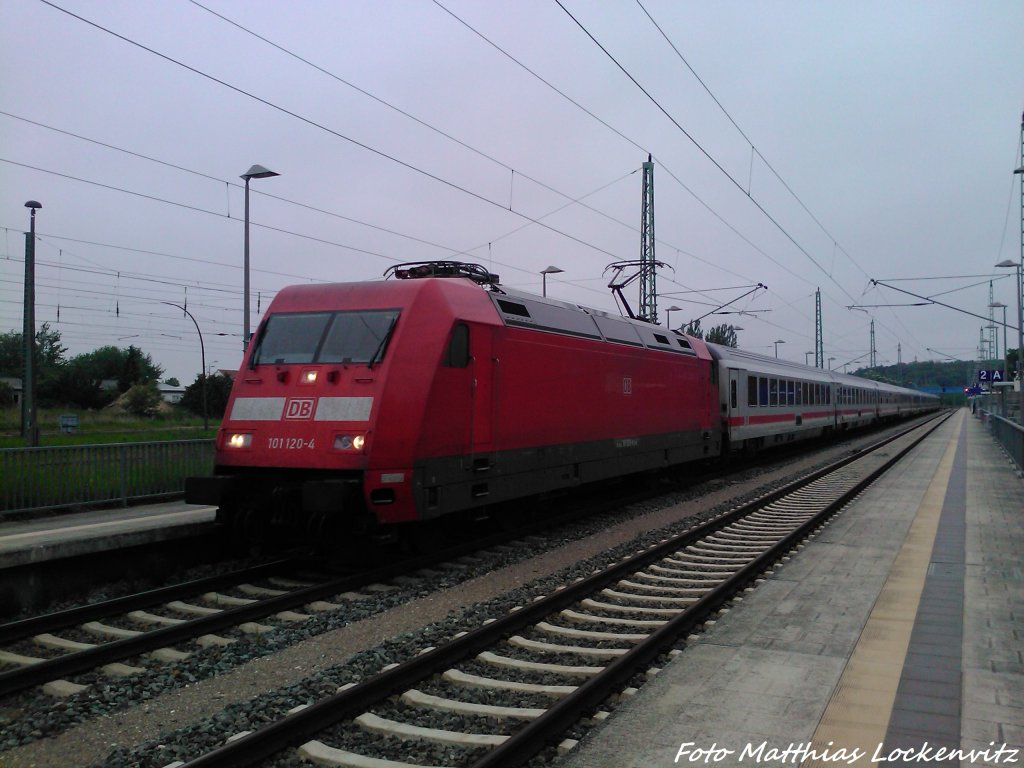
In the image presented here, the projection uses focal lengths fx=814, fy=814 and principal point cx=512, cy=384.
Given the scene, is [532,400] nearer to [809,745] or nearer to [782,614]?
[782,614]

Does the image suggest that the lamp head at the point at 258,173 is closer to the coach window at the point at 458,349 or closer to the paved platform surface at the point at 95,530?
the paved platform surface at the point at 95,530

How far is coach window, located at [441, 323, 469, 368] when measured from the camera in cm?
883

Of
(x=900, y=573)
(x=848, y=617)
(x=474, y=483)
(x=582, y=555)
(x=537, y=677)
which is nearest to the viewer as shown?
(x=537, y=677)

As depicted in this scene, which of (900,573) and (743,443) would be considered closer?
(900,573)

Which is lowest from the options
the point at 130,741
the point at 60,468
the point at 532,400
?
the point at 130,741

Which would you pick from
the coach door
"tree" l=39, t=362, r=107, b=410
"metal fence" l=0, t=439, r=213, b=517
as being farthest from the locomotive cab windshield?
"tree" l=39, t=362, r=107, b=410

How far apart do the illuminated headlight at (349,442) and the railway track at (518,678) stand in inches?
88.4

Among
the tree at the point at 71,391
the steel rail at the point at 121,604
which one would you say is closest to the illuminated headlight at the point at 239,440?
the steel rail at the point at 121,604

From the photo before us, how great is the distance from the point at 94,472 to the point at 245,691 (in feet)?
30.5

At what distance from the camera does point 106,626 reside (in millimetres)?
6969

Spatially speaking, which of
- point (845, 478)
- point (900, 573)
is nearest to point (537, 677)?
point (900, 573)

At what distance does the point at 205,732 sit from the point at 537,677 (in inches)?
85.8

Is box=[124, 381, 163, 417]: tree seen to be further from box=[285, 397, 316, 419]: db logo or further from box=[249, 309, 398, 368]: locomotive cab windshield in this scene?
box=[285, 397, 316, 419]: db logo

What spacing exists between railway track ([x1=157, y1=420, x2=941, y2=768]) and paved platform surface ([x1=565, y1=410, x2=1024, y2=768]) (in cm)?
25
